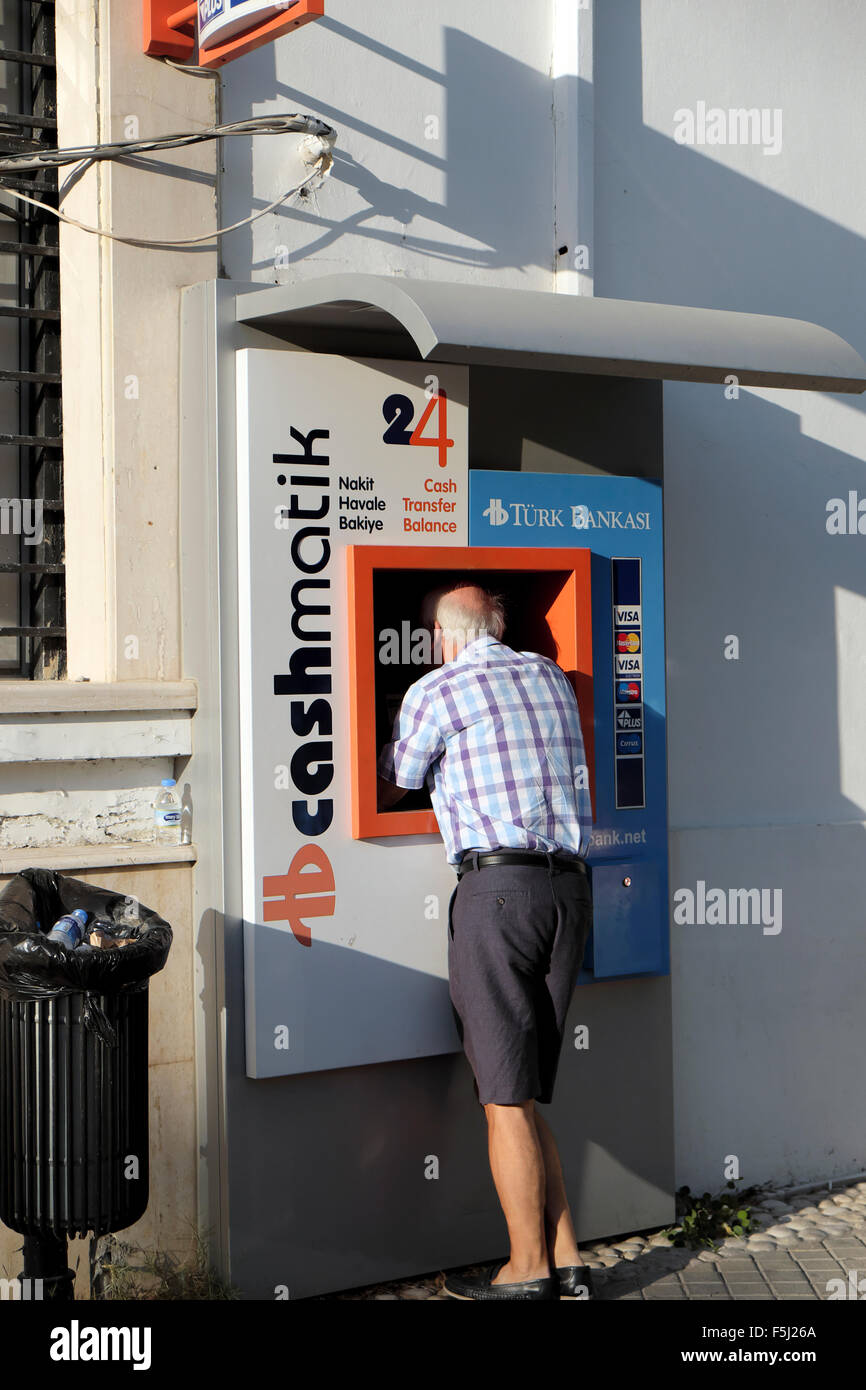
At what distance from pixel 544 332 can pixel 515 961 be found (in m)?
1.73

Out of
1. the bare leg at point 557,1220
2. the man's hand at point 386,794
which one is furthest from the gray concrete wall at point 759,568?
the man's hand at point 386,794

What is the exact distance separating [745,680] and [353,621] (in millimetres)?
1979

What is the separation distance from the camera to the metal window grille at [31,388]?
453 centimetres

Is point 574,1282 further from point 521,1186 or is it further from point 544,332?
point 544,332

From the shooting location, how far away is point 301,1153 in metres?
4.24

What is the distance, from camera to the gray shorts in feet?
13.1

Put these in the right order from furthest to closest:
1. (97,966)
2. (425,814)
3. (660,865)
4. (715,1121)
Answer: (715,1121), (660,865), (425,814), (97,966)

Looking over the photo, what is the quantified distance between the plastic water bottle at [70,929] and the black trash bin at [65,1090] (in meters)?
0.05

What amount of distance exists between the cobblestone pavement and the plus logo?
2.33 meters

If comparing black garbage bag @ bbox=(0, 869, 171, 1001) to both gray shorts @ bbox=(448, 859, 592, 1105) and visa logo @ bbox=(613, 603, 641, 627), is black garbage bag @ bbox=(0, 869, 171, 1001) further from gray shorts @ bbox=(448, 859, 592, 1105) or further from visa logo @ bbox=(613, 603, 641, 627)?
visa logo @ bbox=(613, 603, 641, 627)

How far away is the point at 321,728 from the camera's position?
4.23m

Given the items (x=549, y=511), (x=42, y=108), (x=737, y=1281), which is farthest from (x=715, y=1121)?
(x=42, y=108)

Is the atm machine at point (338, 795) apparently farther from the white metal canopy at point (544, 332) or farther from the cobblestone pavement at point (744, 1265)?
the cobblestone pavement at point (744, 1265)
